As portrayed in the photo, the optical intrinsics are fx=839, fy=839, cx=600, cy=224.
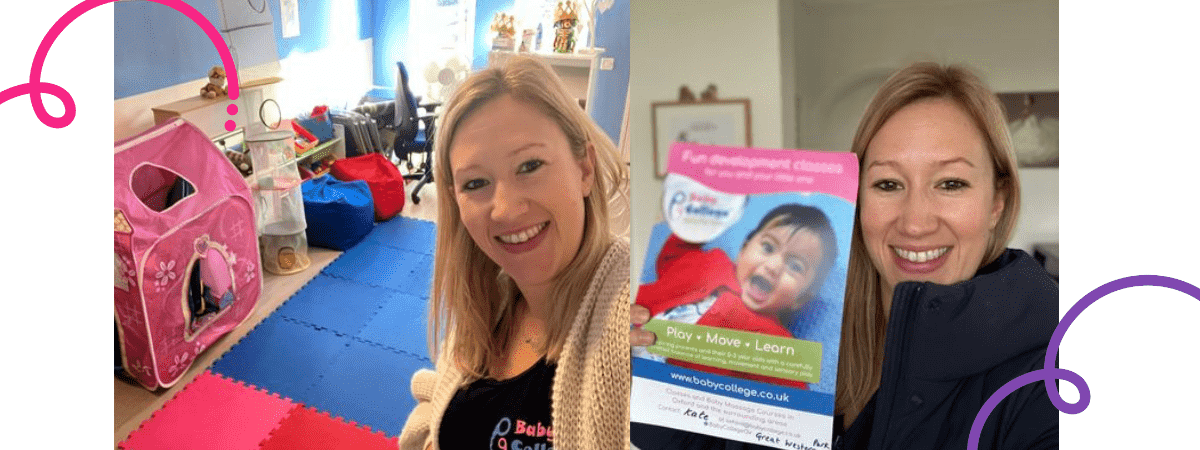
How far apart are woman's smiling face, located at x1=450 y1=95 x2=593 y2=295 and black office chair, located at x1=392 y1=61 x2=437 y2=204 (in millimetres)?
62

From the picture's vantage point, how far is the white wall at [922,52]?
1.47 metres

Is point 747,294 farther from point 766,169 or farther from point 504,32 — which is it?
point 504,32

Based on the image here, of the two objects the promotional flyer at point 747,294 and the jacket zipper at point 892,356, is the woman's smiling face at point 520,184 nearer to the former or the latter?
the promotional flyer at point 747,294

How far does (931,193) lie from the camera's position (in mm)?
1555

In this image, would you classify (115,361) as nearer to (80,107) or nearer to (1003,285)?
(80,107)

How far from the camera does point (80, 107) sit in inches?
73.0

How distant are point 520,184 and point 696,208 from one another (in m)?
0.36

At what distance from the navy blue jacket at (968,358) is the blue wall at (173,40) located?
121cm

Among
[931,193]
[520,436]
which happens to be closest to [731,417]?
[520,436]

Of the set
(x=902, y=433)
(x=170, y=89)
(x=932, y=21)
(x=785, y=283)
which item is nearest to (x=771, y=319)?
(x=785, y=283)

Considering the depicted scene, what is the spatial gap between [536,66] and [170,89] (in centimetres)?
78

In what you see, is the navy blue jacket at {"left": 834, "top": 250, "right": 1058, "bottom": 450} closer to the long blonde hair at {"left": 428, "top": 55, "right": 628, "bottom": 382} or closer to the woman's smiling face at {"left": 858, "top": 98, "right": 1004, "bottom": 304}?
the woman's smiling face at {"left": 858, "top": 98, "right": 1004, "bottom": 304}
